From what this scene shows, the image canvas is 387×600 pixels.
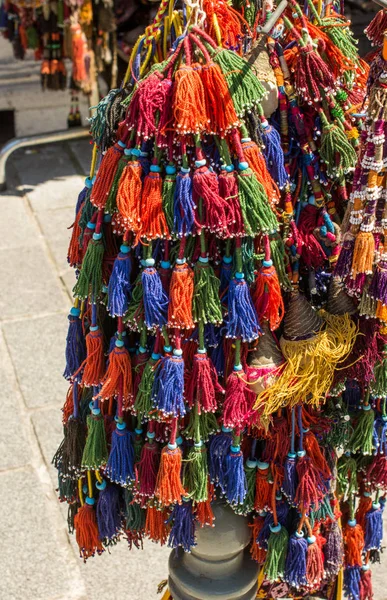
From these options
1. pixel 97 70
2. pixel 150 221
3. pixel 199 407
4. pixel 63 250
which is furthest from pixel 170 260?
pixel 97 70

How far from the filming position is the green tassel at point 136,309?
106cm

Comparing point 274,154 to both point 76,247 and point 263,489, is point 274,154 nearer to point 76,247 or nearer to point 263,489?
point 76,247

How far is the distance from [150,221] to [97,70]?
2.75 m

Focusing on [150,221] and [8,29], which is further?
[8,29]

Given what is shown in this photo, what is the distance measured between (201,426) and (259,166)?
0.39 meters

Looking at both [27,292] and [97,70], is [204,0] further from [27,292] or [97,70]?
[97,70]

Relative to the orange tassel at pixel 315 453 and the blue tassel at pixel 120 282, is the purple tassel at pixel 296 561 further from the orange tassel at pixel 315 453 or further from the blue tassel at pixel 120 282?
the blue tassel at pixel 120 282

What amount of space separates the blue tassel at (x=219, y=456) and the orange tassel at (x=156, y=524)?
112 millimetres

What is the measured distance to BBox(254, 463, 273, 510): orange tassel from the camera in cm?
123

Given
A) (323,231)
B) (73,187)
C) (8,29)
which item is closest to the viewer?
(323,231)

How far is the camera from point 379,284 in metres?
1.04

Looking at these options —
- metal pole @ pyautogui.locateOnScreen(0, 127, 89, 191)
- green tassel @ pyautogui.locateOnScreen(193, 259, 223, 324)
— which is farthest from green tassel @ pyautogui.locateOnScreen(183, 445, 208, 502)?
metal pole @ pyautogui.locateOnScreen(0, 127, 89, 191)

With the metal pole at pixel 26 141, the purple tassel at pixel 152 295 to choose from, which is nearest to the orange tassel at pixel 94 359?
the purple tassel at pixel 152 295

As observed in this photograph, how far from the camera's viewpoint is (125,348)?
3.67 ft
